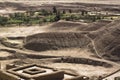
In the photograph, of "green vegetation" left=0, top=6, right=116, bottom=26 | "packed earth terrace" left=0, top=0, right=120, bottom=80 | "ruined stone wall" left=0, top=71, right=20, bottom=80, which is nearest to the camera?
"ruined stone wall" left=0, top=71, right=20, bottom=80

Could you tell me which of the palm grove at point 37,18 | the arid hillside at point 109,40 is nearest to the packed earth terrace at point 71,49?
the arid hillside at point 109,40

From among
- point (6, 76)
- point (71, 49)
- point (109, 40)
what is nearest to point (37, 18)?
point (71, 49)

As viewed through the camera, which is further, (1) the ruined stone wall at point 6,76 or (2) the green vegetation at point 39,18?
(2) the green vegetation at point 39,18

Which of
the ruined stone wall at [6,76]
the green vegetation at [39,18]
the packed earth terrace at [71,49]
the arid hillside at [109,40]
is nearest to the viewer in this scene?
the ruined stone wall at [6,76]

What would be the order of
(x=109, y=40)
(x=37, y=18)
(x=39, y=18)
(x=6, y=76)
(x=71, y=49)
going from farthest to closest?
(x=39, y=18)
(x=37, y=18)
(x=71, y=49)
(x=109, y=40)
(x=6, y=76)

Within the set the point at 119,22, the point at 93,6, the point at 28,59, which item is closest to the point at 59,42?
the point at 28,59

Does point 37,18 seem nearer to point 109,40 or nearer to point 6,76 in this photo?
point 109,40

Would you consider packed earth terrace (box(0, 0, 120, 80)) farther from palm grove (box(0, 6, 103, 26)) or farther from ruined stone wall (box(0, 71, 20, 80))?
palm grove (box(0, 6, 103, 26))

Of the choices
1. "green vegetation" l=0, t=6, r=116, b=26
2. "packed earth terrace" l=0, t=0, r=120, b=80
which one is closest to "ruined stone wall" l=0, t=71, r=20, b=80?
"packed earth terrace" l=0, t=0, r=120, b=80

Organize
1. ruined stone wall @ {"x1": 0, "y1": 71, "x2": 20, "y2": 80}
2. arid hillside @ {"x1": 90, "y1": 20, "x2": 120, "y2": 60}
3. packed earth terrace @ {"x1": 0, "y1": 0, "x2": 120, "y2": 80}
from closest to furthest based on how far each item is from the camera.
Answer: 1. ruined stone wall @ {"x1": 0, "y1": 71, "x2": 20, "y2": 80}
2. packed earth terrace @ {"x1": 0, "y1": 0, "x2": 120, "y2": 80}
3. arid hillside @ {"x1": 90, "y1": 20, "x2": 120, "y2": 60}

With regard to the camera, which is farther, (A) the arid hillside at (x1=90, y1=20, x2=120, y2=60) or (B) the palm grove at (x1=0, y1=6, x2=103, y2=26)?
(B) the palm grove at (x1=0, y1=6, x2=103, y2=26)

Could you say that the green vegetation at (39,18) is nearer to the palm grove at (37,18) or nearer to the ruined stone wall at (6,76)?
the palm grove at (37,18)

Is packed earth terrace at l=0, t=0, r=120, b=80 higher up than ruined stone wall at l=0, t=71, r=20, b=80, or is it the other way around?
ruined stone wall at l=0, t=71, r=20, b=80
